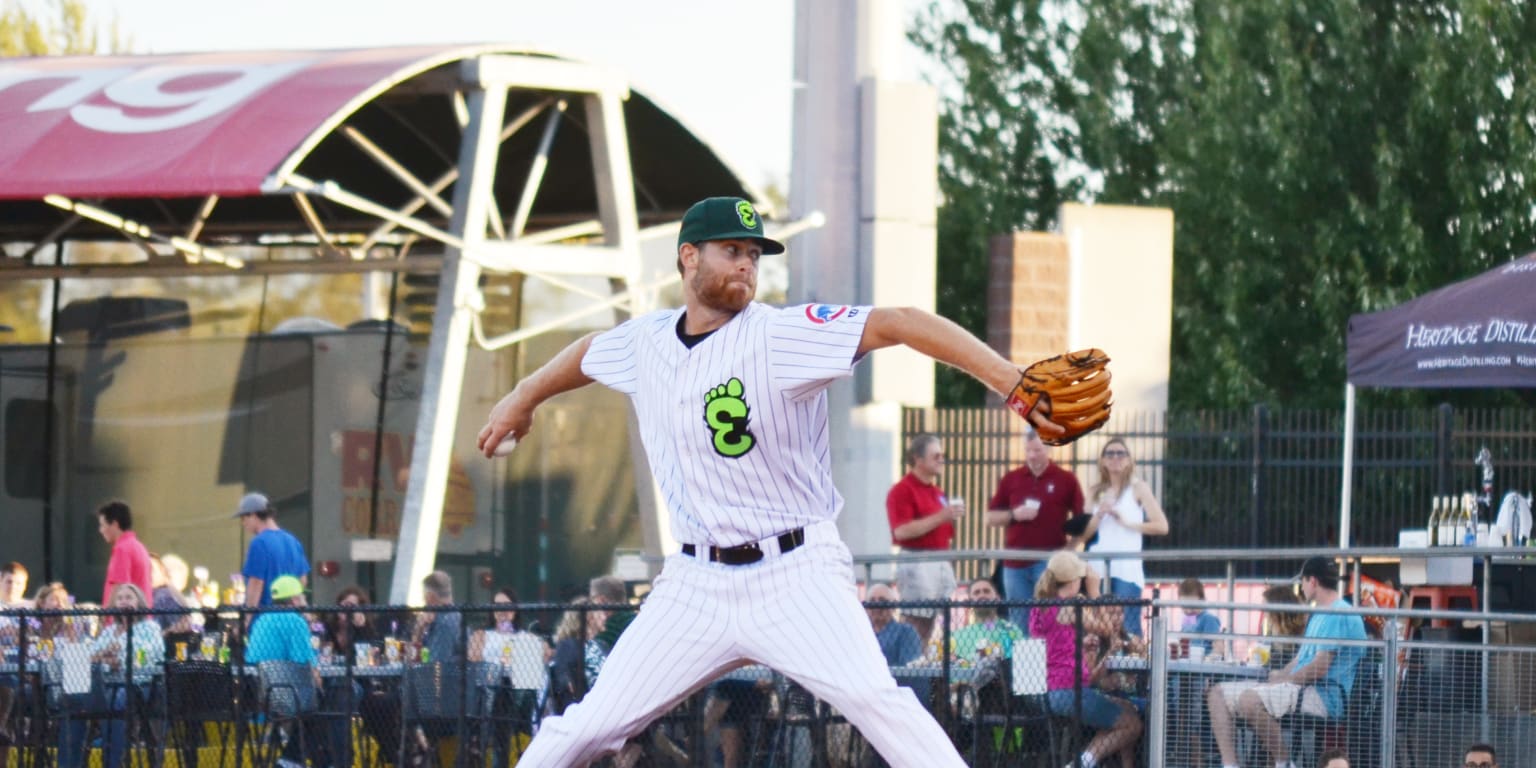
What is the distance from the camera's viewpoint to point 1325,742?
9.26 m

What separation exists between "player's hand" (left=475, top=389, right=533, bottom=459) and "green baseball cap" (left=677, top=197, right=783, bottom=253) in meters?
0.89

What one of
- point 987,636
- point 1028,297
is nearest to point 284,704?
point 987,636

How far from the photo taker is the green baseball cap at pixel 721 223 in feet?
20.7

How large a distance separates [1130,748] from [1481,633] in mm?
3232

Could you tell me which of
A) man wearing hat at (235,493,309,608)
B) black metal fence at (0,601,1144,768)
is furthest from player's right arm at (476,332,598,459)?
man wearing hat at (235,493,309,608)

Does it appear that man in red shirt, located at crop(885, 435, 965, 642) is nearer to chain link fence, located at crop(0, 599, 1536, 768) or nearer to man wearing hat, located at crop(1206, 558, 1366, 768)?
chain link fence, located at crop(0, 599, 1536, 768)

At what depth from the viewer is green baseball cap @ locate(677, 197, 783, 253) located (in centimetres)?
630

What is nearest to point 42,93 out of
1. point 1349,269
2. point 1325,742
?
point 1325,742

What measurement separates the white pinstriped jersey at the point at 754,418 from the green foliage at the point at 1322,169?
23730 millimetres

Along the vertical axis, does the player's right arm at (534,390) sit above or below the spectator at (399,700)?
above

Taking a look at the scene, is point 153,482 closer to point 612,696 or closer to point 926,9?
point 612,696

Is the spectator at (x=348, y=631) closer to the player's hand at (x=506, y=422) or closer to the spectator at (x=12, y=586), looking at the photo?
the player's hand at (x=506, y=422)

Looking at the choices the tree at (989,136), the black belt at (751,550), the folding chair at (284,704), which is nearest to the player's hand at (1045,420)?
the black belt at (751,550)

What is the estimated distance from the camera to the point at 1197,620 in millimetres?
11547
